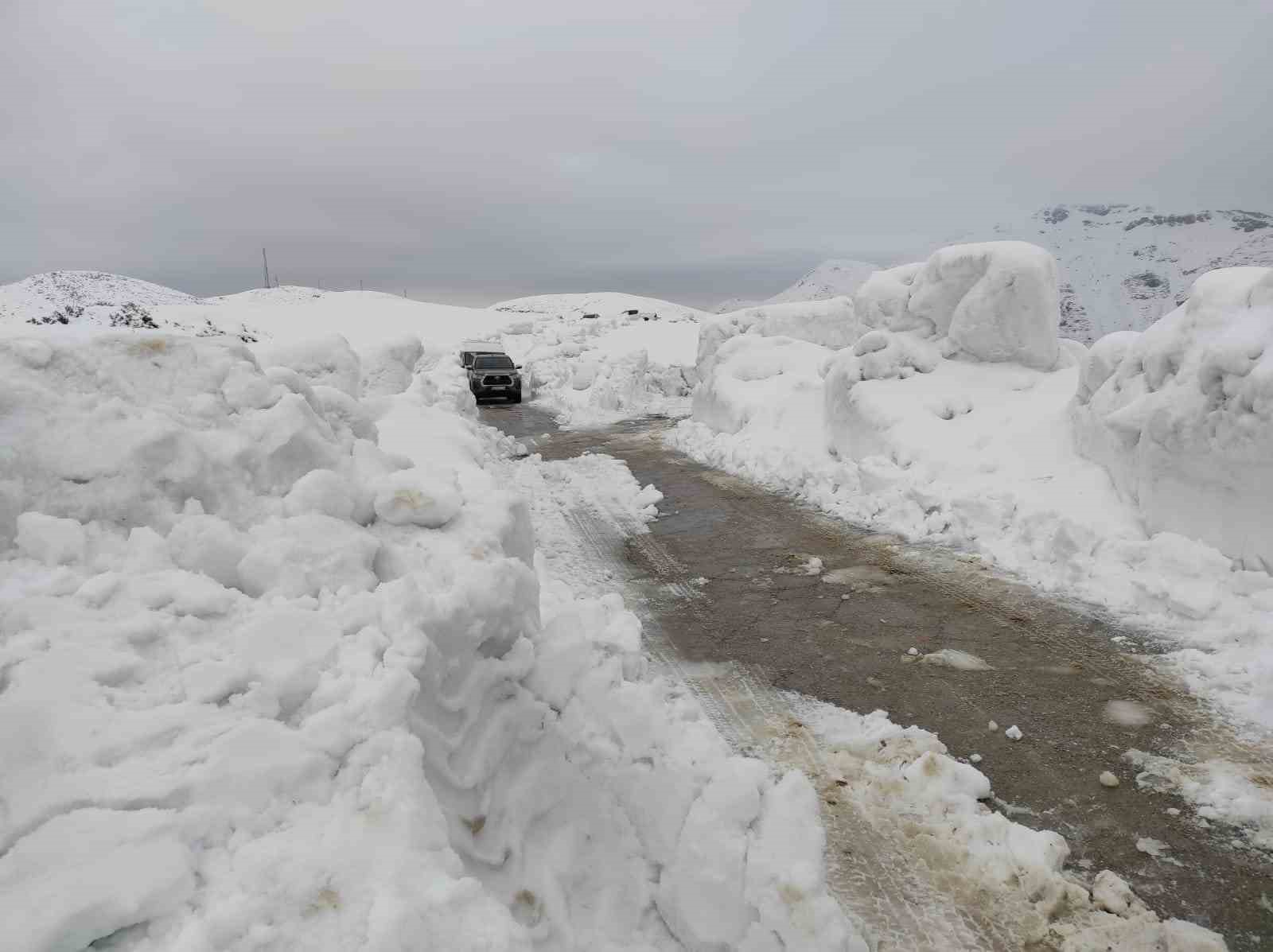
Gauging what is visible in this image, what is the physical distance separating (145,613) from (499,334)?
43049mm

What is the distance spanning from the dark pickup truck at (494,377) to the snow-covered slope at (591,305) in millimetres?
42949

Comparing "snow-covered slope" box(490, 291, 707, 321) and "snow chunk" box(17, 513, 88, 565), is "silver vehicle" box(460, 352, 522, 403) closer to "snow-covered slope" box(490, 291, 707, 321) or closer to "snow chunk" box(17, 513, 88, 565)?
"snow chunk" box(17, 513, 88, 565)

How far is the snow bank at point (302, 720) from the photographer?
177 cm

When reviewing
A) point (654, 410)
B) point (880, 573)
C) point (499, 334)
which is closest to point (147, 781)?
point (880, 573)

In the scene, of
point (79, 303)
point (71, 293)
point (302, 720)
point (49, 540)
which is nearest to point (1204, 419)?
point (302, 720)

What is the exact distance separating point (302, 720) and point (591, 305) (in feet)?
268

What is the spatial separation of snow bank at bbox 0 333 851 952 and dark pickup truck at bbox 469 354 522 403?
63.4 feet

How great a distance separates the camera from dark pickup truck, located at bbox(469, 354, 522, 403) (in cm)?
2298

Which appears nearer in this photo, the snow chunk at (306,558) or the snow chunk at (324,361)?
the snow chunk at (306,558)

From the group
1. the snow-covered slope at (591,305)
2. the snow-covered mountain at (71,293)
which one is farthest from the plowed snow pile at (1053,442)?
the snow-covered slope at (591,305)

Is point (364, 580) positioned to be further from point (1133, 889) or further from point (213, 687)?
point (1133, 889)

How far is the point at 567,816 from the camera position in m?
2.84

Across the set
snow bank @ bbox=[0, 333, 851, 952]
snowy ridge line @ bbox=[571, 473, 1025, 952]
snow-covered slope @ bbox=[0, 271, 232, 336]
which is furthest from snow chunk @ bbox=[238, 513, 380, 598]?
snow-covered slope @ bbox=[0, 271, 232, 336]

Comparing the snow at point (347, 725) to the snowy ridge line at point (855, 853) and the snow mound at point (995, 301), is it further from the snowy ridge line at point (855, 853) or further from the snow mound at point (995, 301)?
the snow mound at point (995, 301)
